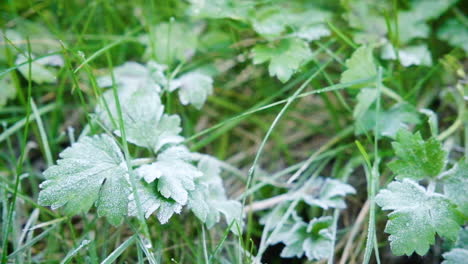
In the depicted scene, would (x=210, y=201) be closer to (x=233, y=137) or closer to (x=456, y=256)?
(x=233, y=137)

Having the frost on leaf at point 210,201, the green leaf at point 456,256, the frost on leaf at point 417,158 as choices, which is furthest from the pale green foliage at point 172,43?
the green leaf at point 456,256

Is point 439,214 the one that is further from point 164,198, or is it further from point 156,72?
point 156,72

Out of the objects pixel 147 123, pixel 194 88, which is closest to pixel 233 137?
pixel 194 88

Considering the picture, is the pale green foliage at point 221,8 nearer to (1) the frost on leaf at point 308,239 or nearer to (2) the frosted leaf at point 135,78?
(2) the frosted leaf at point 135,78

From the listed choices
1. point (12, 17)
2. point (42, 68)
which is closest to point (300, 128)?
point (42, 68)

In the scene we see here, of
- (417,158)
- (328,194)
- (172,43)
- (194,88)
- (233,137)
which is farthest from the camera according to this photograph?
(233,137)

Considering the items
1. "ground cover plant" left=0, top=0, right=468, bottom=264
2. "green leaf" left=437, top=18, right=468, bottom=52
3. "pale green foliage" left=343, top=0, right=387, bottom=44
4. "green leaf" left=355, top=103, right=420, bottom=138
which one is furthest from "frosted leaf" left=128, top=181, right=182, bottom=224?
"green leaf" left=437, top=18, right=468, bottom=52
